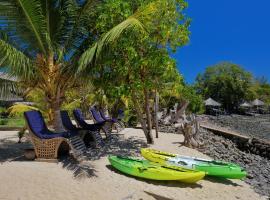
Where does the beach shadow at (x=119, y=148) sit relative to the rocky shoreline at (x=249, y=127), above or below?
below

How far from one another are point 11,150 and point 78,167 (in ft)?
12.0

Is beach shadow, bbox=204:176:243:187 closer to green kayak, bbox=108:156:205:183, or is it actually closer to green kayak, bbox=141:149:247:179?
green kayak, bbox=141:149:247:179

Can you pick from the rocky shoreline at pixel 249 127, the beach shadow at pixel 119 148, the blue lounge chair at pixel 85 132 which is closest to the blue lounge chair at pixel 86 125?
the blue lounge chair at pixel 85 132

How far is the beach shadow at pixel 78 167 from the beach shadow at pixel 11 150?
1.24 metres

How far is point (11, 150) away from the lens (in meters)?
11.0

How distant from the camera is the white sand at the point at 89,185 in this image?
669cm

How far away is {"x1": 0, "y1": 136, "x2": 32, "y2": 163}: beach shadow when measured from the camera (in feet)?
31.0

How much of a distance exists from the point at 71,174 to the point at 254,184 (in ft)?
17.6

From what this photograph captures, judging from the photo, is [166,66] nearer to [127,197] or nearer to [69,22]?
[69,22]

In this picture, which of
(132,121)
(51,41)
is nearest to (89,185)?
(51,41)

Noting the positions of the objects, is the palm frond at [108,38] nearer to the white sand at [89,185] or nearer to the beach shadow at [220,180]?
the white sand at [89,185]

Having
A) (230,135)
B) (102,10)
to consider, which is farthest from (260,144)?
(102,10)

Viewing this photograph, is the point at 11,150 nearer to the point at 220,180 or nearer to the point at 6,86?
the point at 6,86

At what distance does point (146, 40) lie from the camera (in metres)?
11.1
